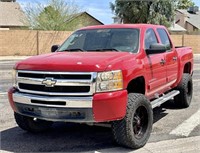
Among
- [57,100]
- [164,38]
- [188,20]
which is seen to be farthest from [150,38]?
[188,20]

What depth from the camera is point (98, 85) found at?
464 cm

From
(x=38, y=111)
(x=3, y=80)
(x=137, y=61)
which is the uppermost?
(x=137, y=61)

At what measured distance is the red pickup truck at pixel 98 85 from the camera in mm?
4656

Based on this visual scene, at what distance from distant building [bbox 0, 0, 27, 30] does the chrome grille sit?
130 ft

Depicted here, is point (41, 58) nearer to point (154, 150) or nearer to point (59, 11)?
point (154, 150)

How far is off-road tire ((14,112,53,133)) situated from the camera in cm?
570

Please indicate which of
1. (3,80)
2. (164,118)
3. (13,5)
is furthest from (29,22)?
(164,118)

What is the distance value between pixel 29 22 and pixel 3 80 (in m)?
23.8

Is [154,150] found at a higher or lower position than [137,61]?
lower

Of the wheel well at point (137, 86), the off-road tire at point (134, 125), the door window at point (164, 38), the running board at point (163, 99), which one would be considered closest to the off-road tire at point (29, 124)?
the off-road tire at point (134, 125)

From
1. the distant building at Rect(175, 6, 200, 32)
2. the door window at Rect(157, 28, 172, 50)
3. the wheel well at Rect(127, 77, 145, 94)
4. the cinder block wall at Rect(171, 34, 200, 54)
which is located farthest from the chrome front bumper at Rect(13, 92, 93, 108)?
the distant building at Rect(175, 6, 200, 32)

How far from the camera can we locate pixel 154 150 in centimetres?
500

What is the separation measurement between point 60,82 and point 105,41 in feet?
5.31

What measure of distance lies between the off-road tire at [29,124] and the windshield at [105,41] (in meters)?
1.42
